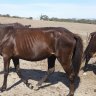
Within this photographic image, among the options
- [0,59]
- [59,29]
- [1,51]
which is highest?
[59,29]

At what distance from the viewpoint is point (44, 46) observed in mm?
8977

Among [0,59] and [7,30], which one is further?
[0,59]

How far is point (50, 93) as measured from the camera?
9.07 m

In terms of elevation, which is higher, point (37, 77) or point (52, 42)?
point (52, 42)

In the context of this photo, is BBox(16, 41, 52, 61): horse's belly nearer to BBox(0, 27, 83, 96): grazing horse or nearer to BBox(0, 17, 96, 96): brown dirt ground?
BBox(0, 27, 83, 96): grazing horse

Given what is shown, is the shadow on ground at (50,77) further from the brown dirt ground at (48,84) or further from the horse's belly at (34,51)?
the horse's belly at (34,51)

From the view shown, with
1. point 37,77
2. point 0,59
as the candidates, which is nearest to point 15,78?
point 37,77

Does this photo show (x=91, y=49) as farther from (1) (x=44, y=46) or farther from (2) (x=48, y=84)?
(1) (x=44, y=46)

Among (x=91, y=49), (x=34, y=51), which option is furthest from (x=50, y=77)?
(x=91, y=49)

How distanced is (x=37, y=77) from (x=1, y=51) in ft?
6.63

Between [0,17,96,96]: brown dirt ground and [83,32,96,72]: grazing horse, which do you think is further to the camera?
[83,32,96,72]: grazing horse

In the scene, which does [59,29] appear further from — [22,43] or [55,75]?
[55,75]

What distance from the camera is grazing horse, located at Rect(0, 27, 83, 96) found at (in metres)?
8.77

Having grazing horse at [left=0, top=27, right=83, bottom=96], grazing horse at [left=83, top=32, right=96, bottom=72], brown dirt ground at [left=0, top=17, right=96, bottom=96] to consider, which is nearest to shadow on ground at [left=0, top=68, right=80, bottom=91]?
brown dirt ground at [left=0, top=17, right=96, bottom=96]
